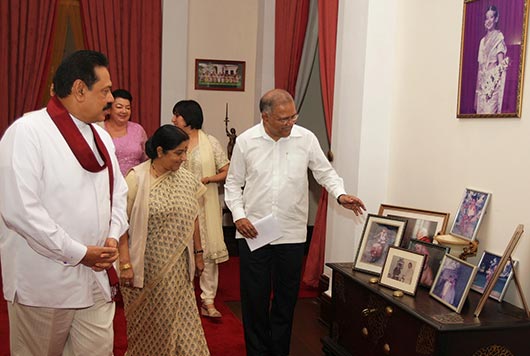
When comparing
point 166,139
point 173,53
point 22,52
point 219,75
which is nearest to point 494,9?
point 166,139

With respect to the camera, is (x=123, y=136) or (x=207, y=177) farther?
(x=123, y=136)

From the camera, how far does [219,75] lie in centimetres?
679

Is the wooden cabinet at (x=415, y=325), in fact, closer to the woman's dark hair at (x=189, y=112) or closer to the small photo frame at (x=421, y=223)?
the small photo frame at (x=421, y=223)

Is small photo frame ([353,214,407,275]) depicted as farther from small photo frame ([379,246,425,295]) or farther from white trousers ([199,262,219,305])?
white trousers ([199,262,219,305])

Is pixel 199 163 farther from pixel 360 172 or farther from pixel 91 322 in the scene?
pixel 91 322

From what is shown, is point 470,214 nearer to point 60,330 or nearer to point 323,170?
point 323,170

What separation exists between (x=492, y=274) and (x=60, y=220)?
200 cm

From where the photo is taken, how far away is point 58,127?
7.24ft

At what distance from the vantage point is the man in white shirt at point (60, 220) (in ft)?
6.92

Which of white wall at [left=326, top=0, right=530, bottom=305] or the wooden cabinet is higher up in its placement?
white wall at [left=326, top=0, right=530, bottom=305]

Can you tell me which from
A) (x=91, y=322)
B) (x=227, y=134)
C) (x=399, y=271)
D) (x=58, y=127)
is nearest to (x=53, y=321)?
(x=91, y=322)

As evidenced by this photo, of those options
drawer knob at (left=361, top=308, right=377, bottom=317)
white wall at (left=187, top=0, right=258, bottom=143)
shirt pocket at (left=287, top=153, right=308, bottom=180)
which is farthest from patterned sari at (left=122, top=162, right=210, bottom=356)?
white wall at (left=187, top=0, right=258, bottom=143)

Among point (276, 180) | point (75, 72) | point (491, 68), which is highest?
point (491, 68)

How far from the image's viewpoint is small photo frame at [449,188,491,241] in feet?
10.3
